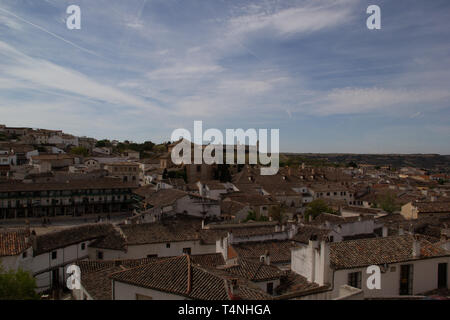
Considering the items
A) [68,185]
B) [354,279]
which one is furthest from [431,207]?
[68,185]

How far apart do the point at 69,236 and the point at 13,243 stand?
4.40 m

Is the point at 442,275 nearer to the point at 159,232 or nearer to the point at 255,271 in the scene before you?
the point at 255,271

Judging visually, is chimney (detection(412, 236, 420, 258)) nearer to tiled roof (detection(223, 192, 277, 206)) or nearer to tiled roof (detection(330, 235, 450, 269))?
tiled roof (detection(330, 235, 450, 269))

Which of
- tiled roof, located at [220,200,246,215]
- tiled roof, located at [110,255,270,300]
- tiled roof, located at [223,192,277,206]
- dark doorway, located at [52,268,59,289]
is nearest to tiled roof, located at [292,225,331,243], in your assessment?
tiled roof, located at [110,255,270,300]

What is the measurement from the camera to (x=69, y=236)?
2545 centimetres

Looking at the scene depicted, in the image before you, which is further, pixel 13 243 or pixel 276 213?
pixel 276 213

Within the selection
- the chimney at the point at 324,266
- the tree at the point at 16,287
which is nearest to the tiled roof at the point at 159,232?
the tree at the point at 16,287

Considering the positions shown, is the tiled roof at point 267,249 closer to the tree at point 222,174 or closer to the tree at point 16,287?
the tree at point 16,287

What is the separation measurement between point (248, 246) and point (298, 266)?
663 cm

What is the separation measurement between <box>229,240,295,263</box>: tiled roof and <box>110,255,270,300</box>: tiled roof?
869 centimetres
